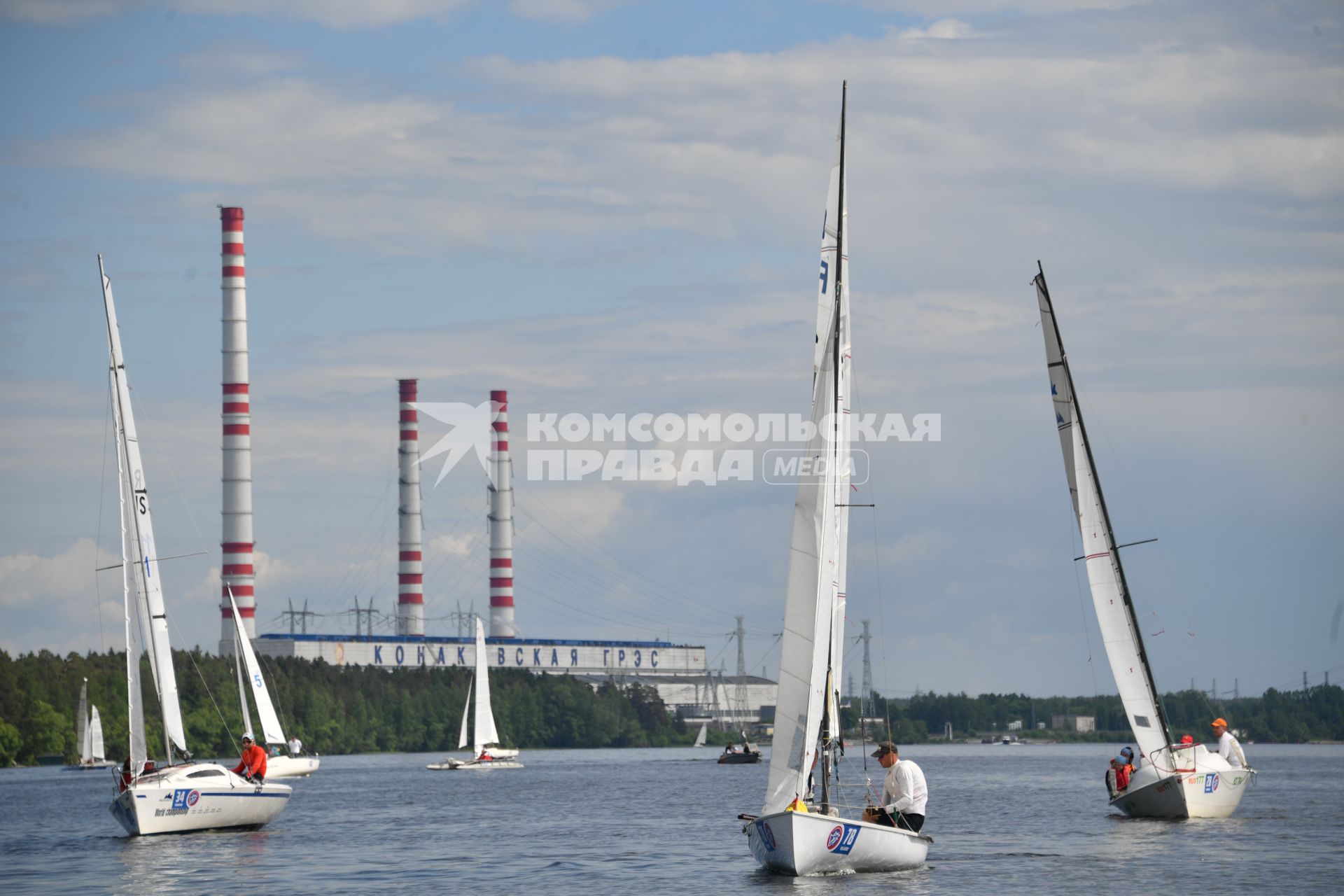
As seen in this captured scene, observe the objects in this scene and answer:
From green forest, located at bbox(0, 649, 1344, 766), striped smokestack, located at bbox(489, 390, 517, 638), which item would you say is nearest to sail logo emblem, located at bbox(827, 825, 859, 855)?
green forest, located at bbox(0, 649, 1344, 766)

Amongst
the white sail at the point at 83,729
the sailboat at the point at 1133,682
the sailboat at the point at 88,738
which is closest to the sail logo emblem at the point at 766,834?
the sailboat at the point at 1133,682

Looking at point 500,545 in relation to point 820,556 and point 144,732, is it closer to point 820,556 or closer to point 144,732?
point 144,732

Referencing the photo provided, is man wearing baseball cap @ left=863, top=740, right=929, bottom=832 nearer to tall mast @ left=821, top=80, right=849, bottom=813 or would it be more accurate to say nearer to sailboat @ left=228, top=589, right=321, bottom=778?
tall mast @ left=821, top=80, right=849, bottom=813

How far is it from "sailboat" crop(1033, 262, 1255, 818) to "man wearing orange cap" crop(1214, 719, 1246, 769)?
24cm

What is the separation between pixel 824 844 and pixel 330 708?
102 meters

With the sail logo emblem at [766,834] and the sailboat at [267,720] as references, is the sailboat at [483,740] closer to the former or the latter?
the sailboat at [267,720]

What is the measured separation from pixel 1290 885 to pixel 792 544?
10.3 meters

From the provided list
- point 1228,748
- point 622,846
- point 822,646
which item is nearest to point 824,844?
point 822,646

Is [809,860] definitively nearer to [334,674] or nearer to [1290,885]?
[1290,885]

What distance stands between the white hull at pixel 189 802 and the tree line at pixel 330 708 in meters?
37.8

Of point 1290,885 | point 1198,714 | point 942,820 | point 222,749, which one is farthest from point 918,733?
point 1290,885

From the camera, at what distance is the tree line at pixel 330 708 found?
102 metres

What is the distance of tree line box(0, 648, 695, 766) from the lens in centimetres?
10250

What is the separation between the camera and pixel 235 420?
124312 mm
